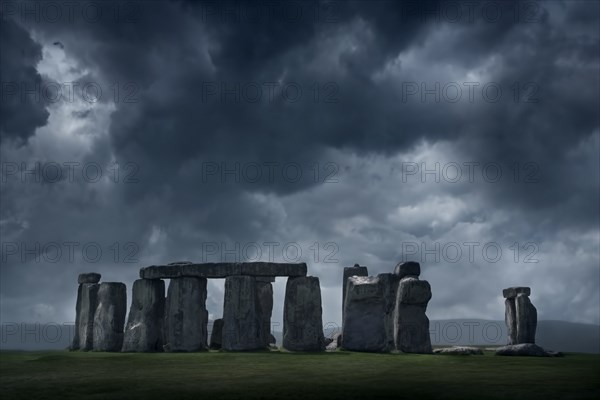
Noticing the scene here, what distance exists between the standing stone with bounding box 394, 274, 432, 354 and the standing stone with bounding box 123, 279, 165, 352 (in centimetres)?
772

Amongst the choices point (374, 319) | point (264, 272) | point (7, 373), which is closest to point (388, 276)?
point (374, 319)

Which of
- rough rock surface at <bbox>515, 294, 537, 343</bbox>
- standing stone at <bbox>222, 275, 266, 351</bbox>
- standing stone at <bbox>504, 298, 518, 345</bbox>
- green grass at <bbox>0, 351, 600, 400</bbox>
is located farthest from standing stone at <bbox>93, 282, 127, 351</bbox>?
standing stone at <bbox>504, 298, 518, 345</bbox>

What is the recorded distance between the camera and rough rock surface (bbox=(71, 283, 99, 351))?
83.0ft

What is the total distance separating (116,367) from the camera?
59.9ft

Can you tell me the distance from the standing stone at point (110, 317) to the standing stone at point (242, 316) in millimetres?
4323

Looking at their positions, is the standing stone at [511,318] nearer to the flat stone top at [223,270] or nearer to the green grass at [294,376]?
the green grass at [294,376]

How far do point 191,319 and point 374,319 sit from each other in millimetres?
5763

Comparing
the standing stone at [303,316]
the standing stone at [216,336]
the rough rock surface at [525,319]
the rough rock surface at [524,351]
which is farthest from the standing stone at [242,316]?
the rough rock surface at [525,319]

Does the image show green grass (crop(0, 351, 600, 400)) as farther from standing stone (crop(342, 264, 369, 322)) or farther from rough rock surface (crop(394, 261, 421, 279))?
standing stone (crop(342, 264, 369, 322))

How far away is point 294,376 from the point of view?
1552cm

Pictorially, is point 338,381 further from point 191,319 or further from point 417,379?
point 191,319

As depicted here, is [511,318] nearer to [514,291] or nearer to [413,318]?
[514,291]

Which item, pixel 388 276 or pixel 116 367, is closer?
pixel 116 367

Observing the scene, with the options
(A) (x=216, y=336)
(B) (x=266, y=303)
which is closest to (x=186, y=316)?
(A) (x=216, y=336)
